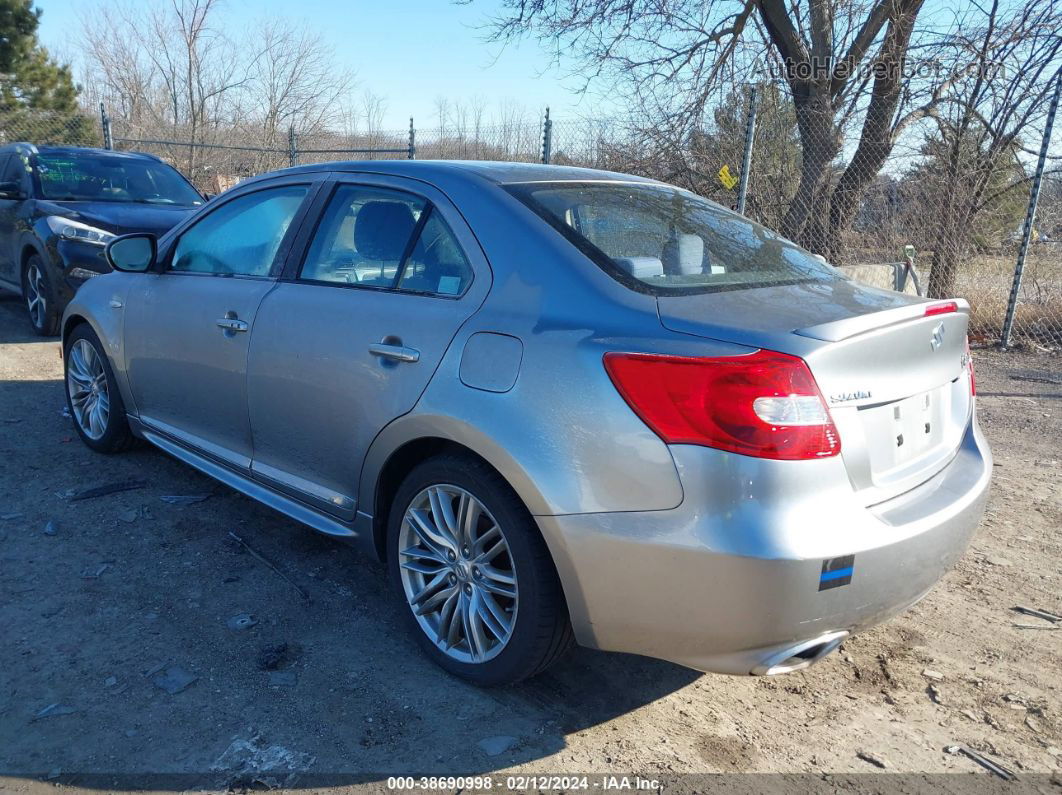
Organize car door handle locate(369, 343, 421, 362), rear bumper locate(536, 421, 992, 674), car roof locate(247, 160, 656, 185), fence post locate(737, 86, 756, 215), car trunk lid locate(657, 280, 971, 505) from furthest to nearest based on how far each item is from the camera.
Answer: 1. fence post locate(737, 86, 756, 215)
2. car roof locate(247, 160, 656, 185)
3. car door handle locate(369, 343, 421, 362)
4. car trunk lid locate(657, 280, 971, 505)
5. rear bumper locate(536, 421, 992, 674)

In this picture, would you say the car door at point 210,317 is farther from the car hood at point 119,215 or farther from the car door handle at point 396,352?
the car hood at point 119,215

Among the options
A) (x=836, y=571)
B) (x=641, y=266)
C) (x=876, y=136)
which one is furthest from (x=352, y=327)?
(x=876, y=136)

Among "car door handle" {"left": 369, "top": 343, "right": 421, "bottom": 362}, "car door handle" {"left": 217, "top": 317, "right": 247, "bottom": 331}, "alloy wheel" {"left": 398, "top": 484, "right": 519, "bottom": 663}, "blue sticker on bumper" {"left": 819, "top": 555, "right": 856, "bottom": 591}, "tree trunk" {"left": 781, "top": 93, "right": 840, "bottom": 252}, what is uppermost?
"tree trunk" {"left": 781, "top": 93, "right": 840, "bottom": 252}

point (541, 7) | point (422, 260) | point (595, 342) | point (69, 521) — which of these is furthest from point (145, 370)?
point (541, 7)

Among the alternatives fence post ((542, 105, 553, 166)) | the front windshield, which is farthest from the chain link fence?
the front windshield

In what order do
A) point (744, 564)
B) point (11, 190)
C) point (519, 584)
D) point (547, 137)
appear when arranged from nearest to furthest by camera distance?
point (744, 564), point (519, 584), point (11, 190), point (547, 137)

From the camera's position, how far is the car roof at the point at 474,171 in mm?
3107

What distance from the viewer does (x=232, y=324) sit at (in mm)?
3602

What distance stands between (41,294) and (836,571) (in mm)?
7698

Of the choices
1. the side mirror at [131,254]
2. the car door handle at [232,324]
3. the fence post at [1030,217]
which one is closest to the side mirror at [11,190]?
the side mirror at [131,254]

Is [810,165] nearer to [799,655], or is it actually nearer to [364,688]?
[799,655]

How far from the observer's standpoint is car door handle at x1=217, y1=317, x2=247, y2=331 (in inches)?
140

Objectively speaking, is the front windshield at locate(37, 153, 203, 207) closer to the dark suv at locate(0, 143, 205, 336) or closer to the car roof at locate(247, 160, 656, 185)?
the dark suv at locate(0, 143, 205, 336)

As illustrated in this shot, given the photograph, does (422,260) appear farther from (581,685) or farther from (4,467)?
(4,467)
